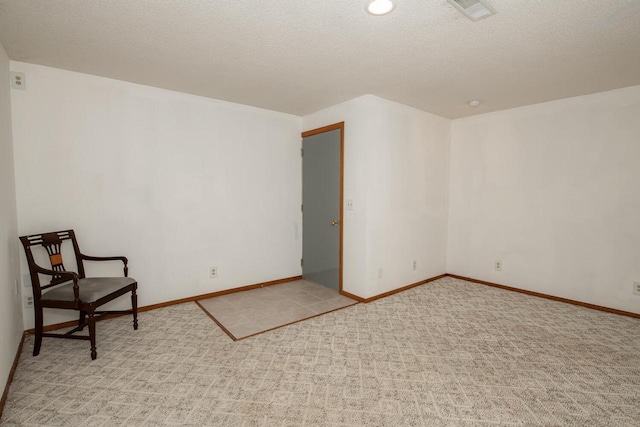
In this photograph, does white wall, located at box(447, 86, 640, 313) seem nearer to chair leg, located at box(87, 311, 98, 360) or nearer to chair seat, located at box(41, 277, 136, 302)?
chair seat, located at box(41, 277, 136, 302)

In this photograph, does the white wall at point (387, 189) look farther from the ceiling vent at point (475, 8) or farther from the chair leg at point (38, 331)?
the chair leg at point (38, 331)

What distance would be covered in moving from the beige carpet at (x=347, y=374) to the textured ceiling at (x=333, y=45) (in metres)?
2.47

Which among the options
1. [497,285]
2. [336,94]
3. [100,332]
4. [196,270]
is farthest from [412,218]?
[100,332]

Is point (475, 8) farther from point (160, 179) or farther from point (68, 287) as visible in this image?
point (68, 287)

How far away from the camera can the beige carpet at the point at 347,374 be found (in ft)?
5.93

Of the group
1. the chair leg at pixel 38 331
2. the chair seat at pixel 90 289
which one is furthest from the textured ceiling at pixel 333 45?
the chair leg at pixel 38 331

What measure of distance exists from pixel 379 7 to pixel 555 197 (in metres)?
3.39

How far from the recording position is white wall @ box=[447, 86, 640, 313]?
10.8 feet

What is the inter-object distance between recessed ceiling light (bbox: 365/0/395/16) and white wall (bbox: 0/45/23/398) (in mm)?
2794

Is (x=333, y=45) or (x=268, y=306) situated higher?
(x=333, y=45)

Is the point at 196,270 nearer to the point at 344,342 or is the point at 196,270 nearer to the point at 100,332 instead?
the point at 100,332

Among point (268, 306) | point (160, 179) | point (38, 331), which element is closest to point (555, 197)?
point (268, 306)

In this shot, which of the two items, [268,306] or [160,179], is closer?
[160,179]

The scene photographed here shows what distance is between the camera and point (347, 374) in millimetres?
2201
